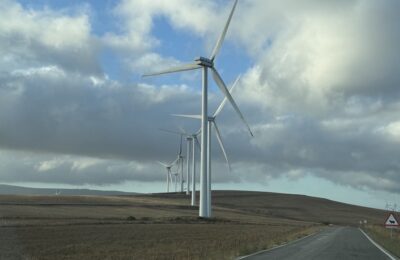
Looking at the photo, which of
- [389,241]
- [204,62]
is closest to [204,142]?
[204,62]

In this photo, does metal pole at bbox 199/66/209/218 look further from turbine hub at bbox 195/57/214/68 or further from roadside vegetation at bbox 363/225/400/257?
roadside vegetation at bbox 363/225/400/257

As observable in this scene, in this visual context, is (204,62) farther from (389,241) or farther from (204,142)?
(389,241)

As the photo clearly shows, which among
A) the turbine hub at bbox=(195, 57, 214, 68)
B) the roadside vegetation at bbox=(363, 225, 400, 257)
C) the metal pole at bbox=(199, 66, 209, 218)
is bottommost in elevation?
the roadside vegetation at bbox=(363, 225, 400, 257)

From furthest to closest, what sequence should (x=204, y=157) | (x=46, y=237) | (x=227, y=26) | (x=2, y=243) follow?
(x=204, y=157)
(x=227, y=26)
(x=46, y=237)
(x=2, y=243)

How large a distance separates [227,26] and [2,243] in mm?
52104

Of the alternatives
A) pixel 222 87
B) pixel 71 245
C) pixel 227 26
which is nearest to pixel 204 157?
pixel 222 87

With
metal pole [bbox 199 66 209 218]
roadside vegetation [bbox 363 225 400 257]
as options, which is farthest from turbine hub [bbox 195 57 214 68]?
roadside vegetation [bbox 363 225 400 257]

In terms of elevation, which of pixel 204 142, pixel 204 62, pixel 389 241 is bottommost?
pixel 389 241

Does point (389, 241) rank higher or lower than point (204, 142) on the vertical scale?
lower

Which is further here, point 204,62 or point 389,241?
point 204,62

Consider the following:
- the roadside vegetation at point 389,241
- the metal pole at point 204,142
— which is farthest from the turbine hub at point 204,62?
the roadside vegetation at point 389,241

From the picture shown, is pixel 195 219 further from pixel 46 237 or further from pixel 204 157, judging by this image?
pixel 46 237

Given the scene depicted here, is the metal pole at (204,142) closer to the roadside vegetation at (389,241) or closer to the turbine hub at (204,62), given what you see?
the turbine hub at (204,62)

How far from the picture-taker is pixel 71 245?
39.2 meters
